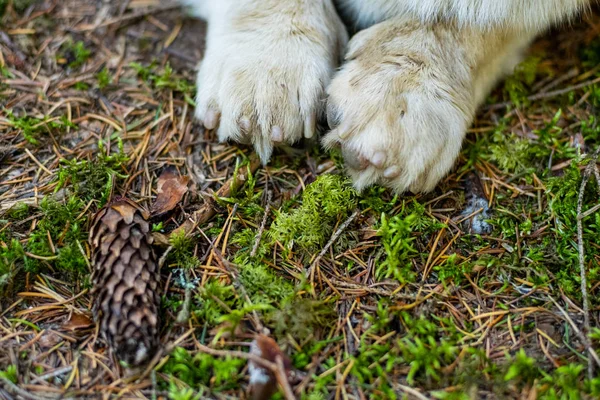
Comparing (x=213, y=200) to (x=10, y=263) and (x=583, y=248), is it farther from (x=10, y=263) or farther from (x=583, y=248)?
(x=583, y=248)

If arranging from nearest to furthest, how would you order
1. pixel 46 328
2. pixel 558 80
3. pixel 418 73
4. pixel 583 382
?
1. pixel 583 382
2. pixel 46 328
3. pixel 418 73
4. pixel 558 80

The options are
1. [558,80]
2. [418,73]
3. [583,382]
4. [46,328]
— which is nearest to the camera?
[583,382]

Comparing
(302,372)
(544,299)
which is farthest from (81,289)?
(544,299)

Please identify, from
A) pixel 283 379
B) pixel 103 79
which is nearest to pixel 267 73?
pixel 103 79

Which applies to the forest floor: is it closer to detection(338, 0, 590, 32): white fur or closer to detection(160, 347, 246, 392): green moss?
detection(160, 347, 246, 392): green moss

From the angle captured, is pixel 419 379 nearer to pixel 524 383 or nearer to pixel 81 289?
pixel 524 383

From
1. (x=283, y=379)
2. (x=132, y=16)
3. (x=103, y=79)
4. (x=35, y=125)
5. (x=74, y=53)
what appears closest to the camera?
(x=283, y=379)

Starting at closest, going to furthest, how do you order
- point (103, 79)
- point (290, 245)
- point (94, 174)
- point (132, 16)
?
point (290, 245)
point (94, 174)
point (103, 79)
point (132, 16)
